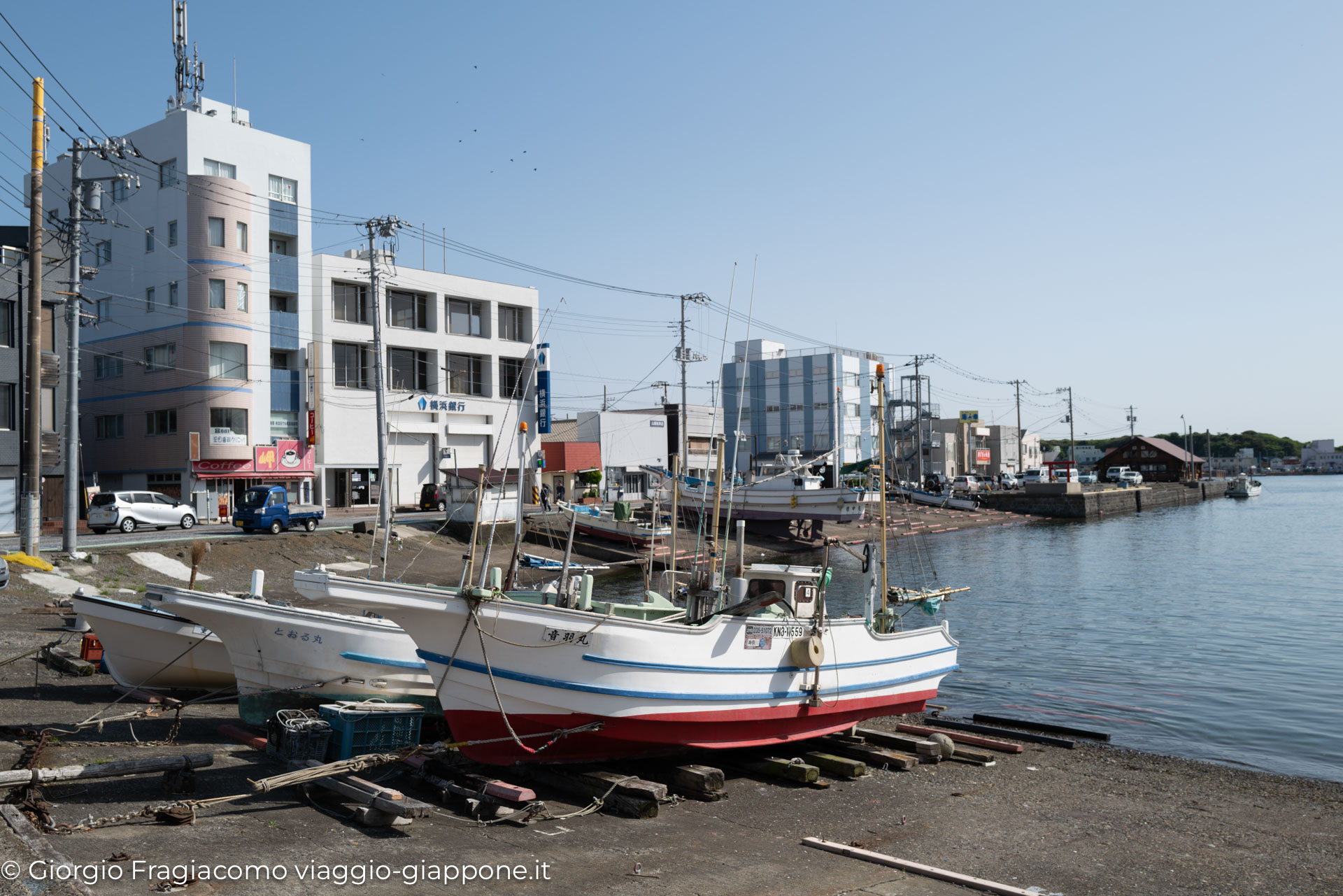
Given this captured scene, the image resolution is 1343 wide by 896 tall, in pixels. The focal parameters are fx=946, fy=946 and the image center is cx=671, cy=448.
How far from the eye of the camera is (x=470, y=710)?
450 inches

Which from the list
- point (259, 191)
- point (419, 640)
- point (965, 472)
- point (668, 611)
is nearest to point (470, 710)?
point (419, 640)

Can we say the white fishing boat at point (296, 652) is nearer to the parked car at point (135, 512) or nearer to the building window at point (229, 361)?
the parked car at point (135, 512)

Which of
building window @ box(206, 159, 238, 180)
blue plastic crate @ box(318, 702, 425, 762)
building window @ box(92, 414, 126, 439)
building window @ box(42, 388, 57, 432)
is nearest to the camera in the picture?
blue plastic crate @ box(318, 702, 425, 762)

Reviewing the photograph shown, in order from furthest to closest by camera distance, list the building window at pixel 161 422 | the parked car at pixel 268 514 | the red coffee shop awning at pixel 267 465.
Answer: the building window at pixel 161 422, the red coffee shop awning at pixel 267 465, the parked car at pixel 268 514

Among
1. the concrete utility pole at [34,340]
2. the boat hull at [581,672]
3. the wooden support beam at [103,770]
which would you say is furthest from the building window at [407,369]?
the wooden support beam at [103,770]

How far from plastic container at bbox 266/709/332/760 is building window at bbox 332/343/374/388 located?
43616 millimetres

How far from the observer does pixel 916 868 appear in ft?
30.0

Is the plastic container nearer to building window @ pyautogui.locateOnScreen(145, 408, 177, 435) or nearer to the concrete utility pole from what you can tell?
the concrete utility pole

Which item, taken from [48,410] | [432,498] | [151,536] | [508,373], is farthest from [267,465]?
[508,373]

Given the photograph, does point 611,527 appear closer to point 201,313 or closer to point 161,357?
point 201,313

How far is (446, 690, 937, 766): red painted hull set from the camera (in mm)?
11383

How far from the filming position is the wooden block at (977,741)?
49.5 feet

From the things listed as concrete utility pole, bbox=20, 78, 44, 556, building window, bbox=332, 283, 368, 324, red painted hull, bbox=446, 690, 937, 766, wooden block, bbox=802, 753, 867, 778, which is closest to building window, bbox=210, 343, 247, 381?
building window, bbox=332, 283, 368, 324

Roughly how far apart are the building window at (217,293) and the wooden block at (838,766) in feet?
143
